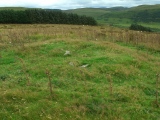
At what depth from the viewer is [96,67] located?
12133 mm

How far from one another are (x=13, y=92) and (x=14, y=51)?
330 inches

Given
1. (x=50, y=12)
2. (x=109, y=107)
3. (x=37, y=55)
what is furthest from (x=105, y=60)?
(x=50, y=12)

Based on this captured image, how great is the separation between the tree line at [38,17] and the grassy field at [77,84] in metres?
43.9

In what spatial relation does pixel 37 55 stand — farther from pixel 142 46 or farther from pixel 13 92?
pixel 142 46

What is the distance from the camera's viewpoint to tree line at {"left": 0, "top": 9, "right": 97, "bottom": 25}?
58312 millimetres

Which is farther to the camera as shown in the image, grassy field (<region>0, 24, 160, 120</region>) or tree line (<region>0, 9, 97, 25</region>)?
tree line (<region>0, 9, 97, 25</region>)

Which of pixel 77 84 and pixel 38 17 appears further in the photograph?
pixel 38 17

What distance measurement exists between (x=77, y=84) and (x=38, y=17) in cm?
5443

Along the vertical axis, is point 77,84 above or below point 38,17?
below

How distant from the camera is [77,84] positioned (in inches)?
388

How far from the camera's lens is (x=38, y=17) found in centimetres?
6159

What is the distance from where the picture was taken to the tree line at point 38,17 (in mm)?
58312

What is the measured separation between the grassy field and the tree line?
43.9 meters

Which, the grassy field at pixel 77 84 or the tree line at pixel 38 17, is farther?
the tree line at pixel 38 17
